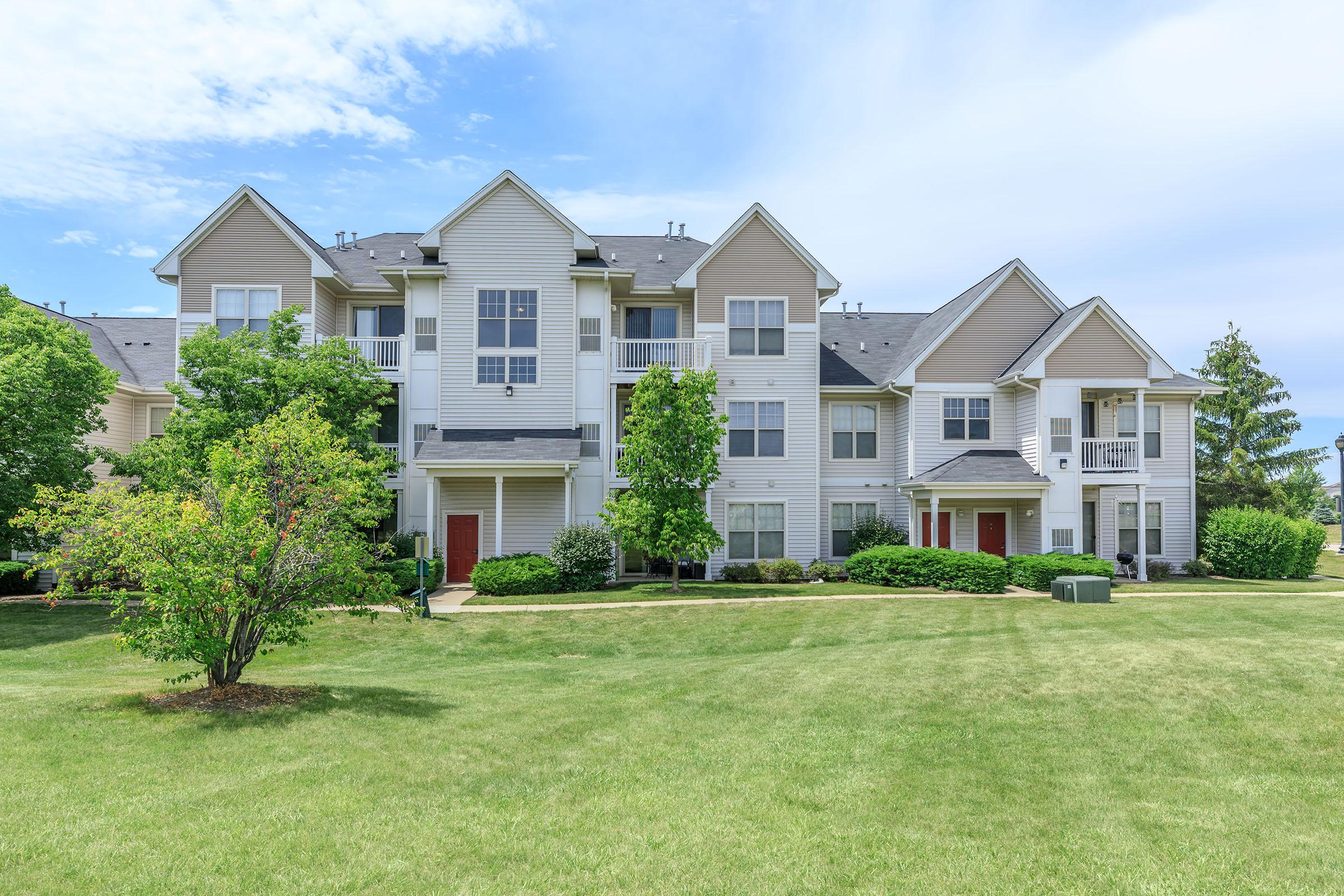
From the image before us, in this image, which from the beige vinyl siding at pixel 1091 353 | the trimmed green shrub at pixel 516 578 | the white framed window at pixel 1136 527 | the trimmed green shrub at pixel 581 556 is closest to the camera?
the trimmed green shrub at pixel 516 578

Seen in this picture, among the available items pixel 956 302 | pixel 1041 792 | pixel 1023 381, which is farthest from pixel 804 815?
pixel 956 302

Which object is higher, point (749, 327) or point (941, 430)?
point (749, 327)

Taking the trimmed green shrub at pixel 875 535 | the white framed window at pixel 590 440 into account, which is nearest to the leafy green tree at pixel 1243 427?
the trimmed green shrub at pixel 875 535

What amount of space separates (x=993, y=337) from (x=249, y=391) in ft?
75.2

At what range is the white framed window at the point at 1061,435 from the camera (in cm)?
2511

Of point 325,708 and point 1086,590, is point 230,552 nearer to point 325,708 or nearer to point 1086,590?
point 325,708

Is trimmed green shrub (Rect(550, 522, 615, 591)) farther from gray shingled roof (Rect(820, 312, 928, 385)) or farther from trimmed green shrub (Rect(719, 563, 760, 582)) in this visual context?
gray shingled roof (Rect(820, 312, 928, 385))

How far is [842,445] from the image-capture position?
27891 millimetres

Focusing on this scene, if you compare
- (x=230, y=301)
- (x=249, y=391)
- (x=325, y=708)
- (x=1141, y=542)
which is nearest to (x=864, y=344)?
(x=1141, y=542)

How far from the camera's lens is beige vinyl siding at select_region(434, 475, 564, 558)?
25.2 metres

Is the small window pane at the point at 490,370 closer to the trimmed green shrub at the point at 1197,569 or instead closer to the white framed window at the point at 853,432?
the white framed window at the point at 853,432

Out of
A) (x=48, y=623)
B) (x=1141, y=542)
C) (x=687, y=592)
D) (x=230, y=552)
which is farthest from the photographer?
(x=1141, y=542)

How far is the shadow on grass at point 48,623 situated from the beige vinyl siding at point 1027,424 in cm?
2518

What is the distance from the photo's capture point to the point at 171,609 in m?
9.69
